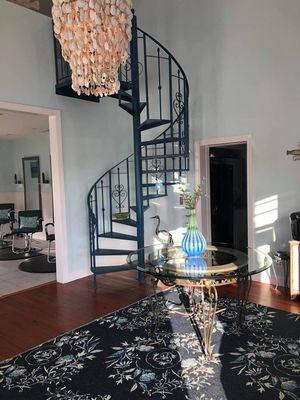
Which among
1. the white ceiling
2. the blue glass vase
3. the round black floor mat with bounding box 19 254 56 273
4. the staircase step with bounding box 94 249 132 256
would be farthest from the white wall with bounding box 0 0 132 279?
the blue glass vase

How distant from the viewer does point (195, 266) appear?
272cm

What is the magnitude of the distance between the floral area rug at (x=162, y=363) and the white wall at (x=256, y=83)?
5.04ft

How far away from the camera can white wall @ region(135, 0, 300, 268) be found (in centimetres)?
388

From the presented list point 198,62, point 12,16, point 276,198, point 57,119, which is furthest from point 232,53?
point 12,16

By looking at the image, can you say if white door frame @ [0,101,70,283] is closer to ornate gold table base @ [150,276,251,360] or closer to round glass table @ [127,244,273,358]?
round glass table @ [127,244,273,358]

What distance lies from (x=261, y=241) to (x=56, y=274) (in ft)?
9.74

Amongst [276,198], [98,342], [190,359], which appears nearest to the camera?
[190,359]

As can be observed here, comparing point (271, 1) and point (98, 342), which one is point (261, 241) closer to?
point (98, 342)

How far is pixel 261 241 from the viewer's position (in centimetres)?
425

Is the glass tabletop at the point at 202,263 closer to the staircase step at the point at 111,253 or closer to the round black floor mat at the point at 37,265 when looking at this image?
the staircase step at the point at 111,253

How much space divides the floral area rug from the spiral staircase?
1.56 m

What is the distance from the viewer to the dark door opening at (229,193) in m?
5.30

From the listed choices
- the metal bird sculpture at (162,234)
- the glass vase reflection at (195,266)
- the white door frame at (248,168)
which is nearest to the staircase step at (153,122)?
→ the white door frame at (248,168)

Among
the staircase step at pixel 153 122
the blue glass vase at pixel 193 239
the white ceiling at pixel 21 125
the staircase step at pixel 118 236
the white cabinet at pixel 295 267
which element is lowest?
the white cabinet at pixel 295 267
